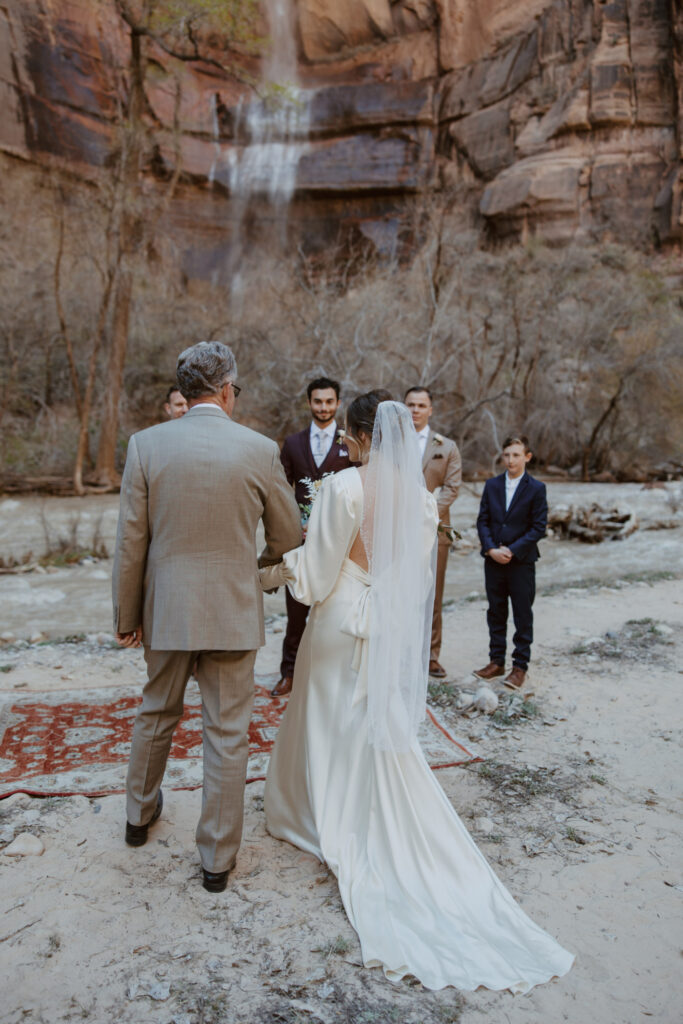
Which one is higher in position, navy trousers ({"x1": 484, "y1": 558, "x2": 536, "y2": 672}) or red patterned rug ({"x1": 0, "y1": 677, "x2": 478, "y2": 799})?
navy trousers ({"x1": 484, "y1": 558, "x2": 536, "y2": 672})

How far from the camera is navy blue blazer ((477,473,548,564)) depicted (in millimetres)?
5105

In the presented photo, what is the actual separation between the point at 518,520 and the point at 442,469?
0.69m

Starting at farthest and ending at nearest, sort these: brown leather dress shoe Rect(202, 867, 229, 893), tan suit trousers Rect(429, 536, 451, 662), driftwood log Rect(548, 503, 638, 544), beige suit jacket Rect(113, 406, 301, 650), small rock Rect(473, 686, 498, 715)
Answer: driftwood log Rect(548, 503, 638, 544) → tan suit trousers Rect(429, 536, 451, 662) → small rock Rect(473, 686, 498, 715) → brown leather dress shoe Rect(202, 867, 229, 893) → beige suit jacket Rect(113, 406, 301, 650)

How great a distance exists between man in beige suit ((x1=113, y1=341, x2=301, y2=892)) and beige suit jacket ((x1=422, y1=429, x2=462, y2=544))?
2.65 metres

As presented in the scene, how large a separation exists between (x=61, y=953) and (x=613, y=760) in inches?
119

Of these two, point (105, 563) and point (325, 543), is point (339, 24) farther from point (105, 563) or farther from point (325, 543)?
point (325, 543)

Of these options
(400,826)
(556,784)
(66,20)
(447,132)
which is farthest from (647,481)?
(66,20)

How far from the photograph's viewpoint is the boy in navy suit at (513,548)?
5.13 meters

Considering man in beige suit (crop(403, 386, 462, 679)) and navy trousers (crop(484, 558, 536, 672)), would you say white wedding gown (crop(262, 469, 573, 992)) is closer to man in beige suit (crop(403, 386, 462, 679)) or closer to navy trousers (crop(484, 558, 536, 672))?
man in beige suit (crop(403, 386, 462, 679))

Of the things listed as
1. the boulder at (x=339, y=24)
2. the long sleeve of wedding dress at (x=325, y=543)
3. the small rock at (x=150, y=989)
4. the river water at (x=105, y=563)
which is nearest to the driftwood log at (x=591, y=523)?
the river water at (x=105, y=563)

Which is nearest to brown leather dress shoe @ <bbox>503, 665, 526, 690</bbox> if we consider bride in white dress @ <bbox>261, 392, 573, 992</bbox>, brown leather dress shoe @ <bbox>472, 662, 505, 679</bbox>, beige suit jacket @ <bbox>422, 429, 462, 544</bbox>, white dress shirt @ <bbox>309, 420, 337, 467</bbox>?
brown leather dress shoe @ <bbox>472, 662, 505, 679</bbox>

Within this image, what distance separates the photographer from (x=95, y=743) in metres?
4.06

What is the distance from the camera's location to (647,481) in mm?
19328

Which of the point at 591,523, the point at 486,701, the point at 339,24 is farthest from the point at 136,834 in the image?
the point at 339,24
